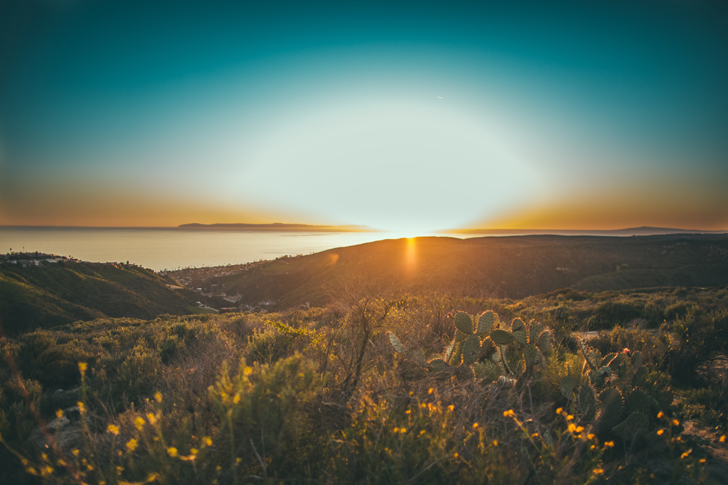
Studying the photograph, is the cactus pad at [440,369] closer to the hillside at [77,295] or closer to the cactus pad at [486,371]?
the cactus pad at [486,371]

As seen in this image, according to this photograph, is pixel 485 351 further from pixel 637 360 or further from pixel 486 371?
pixel 637 360

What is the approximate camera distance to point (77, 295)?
79.5ft

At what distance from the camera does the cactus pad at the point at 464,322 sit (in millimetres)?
4121

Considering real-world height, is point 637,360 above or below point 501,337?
below

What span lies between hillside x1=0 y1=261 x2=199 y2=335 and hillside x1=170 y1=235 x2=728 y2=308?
12459mm

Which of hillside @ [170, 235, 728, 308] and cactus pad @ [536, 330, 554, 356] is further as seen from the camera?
hillside @ [170, 235, 728, 308]

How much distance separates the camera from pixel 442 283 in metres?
31.1

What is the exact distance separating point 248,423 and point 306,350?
235cm

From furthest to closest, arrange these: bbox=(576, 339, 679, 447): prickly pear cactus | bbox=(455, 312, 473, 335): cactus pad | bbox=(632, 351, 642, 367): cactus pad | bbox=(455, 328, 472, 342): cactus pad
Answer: bbox=(455, 328, 472, 342): cactus pad → bbox=(455, 312, 473, 335): cactus pad → bbox=(632, 351, 642, 367): cactus pad → bbox=(576, 339, 679, 447): prickly pear cactus

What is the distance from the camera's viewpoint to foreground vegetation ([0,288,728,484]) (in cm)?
211

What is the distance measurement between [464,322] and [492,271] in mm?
34772

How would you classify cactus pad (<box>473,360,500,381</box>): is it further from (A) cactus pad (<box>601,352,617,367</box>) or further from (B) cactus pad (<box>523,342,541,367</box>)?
(A) cactus pad (<box>601,352,617,367</box>)

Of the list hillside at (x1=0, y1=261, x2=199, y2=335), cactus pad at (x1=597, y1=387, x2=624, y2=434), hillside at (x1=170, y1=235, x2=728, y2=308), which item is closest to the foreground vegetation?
cactus pad at (x1=597, y1=387, x2=624, y2=434)

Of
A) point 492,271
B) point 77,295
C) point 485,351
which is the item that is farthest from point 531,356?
point 492,271
